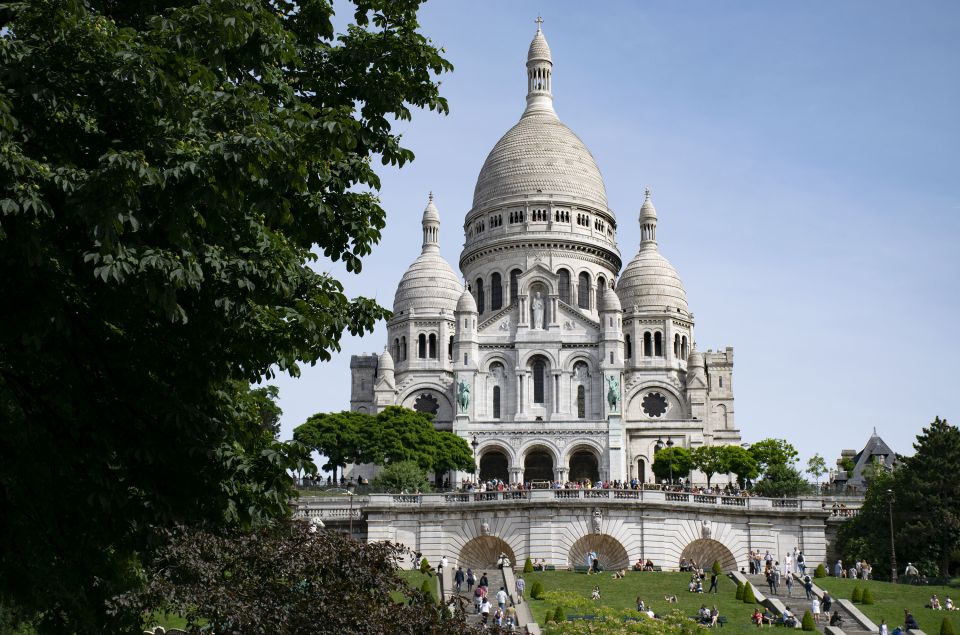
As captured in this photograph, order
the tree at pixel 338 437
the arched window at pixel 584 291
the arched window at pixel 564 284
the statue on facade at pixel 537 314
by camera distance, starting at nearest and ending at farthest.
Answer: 1. the tree at pixel 338 437
2. the statue on facade at pixel 537 314
3. the arched window at pixel 564 284
4. the arched window at pixel 584 291

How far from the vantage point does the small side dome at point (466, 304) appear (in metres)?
98.1

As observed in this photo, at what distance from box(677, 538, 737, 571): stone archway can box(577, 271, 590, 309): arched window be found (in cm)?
4855

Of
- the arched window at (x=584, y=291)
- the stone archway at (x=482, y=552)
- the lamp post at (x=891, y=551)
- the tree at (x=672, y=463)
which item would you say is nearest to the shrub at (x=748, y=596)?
the lamp post at (x=891, y=551)

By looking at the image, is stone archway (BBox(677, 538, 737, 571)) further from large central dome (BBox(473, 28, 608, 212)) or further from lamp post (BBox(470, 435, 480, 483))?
large central dome (BBox(473, 28, 608, 212))

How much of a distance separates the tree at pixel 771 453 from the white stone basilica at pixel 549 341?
806 cm

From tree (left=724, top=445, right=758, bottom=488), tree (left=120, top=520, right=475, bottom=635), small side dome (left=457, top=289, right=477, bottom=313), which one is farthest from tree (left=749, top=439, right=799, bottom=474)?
tree (left=120, top=520, right=475, bottom=635)

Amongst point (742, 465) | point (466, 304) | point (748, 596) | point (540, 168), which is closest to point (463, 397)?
point (466, 304)

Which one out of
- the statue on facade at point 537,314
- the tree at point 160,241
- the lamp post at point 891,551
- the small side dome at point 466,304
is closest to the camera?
the tree at point 160,241

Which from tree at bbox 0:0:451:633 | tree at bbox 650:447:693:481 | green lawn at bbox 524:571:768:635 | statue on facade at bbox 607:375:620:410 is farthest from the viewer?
statue on facade at bbox 607:375:620:410

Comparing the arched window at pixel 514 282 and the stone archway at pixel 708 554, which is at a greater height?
the arched window at pixel 514 282

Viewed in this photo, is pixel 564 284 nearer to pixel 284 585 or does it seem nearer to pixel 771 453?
pixel 771 453

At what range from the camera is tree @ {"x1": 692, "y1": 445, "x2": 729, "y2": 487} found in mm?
83500

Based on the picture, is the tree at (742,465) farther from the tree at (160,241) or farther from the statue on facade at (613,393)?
the tree at (160,241)

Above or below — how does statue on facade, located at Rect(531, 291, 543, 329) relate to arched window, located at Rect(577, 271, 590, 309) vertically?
below
